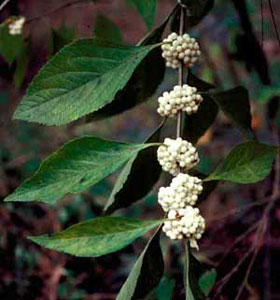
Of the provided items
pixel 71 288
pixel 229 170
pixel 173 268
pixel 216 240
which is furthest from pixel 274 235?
pixel 229 170

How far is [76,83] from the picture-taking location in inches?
27.5

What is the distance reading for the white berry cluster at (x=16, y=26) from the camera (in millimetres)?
1038

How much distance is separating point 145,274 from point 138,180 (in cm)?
18

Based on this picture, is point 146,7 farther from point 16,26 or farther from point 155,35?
point 16,26

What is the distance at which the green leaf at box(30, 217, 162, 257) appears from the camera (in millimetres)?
618

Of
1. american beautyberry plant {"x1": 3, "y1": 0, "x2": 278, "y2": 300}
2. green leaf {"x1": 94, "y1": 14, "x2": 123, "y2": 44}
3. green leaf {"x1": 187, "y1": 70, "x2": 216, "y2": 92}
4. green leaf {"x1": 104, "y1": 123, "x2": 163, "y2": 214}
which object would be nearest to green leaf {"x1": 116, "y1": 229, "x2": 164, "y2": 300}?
american beautyberry plant {"x1": 3, "y1": 0, "x2": 278, "y2": 300}

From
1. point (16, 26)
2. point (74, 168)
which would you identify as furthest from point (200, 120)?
point (16, 26)

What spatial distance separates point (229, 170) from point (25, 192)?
206mm

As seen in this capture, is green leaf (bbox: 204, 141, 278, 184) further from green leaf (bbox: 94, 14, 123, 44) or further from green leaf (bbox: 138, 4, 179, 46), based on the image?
green leaf (bbox: 94, 14, 123, 44)

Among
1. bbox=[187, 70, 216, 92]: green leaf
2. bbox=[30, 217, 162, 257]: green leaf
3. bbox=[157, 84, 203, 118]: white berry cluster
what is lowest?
bbox=[30, 217, 162, 257]: green leaf

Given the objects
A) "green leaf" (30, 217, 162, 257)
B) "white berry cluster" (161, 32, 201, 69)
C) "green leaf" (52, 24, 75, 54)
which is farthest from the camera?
"green leaf" (52, 24, 75, 54)

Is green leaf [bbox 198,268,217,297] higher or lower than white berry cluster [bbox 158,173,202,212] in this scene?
lower

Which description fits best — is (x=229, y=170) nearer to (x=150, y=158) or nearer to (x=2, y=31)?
(x=150, y=158)

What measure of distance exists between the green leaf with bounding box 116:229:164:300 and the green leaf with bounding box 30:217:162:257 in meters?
0.04
